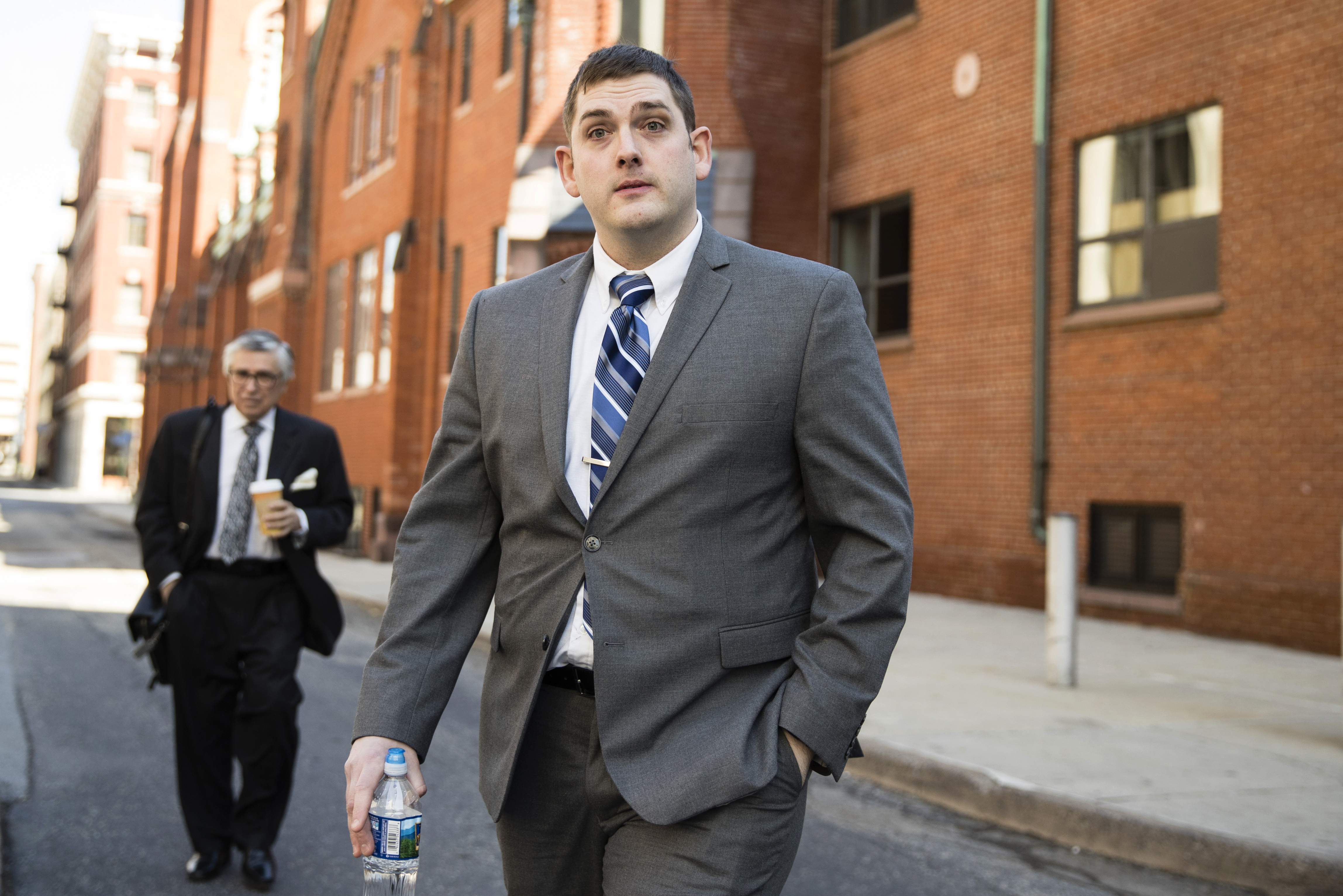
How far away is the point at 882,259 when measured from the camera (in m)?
15.5

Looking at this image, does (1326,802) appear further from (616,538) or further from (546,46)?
(546,46)

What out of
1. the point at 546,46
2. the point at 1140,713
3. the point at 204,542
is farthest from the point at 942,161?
the point at 204,542

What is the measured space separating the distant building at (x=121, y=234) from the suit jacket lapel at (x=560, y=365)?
69335 mm

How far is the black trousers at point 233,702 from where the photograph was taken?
471cm

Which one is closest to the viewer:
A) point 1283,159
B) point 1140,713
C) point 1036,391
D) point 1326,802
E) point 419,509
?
point 419,509

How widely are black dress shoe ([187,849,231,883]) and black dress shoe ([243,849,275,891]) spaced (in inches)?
4.4

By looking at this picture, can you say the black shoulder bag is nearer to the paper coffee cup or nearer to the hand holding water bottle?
the paper coffee cup

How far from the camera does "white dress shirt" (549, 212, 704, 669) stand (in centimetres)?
214

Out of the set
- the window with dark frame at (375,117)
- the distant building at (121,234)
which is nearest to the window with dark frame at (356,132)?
the window with dark frame at (375,117)

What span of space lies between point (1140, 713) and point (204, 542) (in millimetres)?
5461

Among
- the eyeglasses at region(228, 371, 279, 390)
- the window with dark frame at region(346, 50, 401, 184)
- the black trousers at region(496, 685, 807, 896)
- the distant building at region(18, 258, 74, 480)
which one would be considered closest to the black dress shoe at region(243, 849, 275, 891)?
the eyeglasses at region(228, 371, 279, 390)

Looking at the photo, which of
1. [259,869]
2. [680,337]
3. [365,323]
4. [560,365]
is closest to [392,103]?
[365,323]

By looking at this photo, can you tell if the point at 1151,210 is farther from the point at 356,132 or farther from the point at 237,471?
the point at 356,132

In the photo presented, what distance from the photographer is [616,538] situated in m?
2.09
